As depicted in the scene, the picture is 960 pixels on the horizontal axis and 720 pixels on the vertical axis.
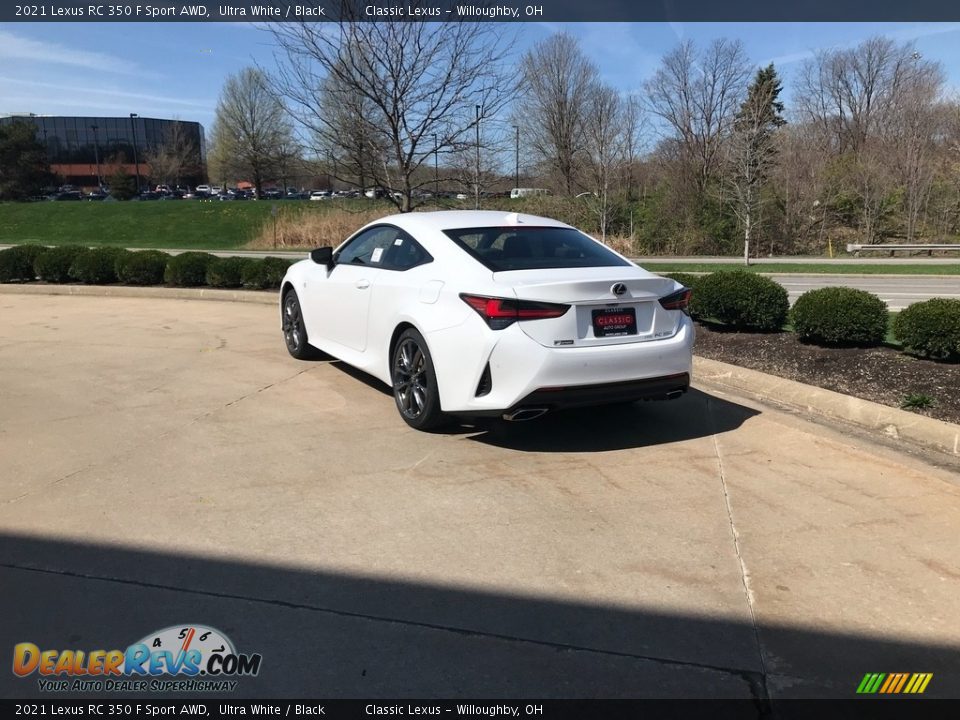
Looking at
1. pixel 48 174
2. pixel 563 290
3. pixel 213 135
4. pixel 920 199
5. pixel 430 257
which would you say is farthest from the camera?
pixel 48 174

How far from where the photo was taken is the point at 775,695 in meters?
2.55

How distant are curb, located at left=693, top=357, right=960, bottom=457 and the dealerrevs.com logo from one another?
4547 mm

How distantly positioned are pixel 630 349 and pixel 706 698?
2639 mm

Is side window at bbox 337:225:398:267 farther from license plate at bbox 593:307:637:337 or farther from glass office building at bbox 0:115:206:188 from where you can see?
glass office building at bbox 0:115:206:188

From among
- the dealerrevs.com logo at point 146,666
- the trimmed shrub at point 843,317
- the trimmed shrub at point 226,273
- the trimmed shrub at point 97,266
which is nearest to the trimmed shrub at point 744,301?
the trimmed shrub at point 843,317

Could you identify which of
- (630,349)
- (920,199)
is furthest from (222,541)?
(920,199)

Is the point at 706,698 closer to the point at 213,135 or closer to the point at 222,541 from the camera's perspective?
the point at 222,541

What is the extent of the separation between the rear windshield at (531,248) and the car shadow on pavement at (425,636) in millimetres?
2545

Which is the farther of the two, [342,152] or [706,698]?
[342,152]

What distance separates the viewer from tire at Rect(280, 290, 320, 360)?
7.58 meters

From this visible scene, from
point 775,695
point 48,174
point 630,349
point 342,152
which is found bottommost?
point 775,695

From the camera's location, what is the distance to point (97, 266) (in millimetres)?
13516

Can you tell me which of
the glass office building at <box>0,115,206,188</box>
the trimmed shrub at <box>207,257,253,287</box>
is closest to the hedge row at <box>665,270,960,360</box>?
the trimmed shrub at <box>207,257,253,287</box>

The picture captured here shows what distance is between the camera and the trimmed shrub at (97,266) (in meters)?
13.5
